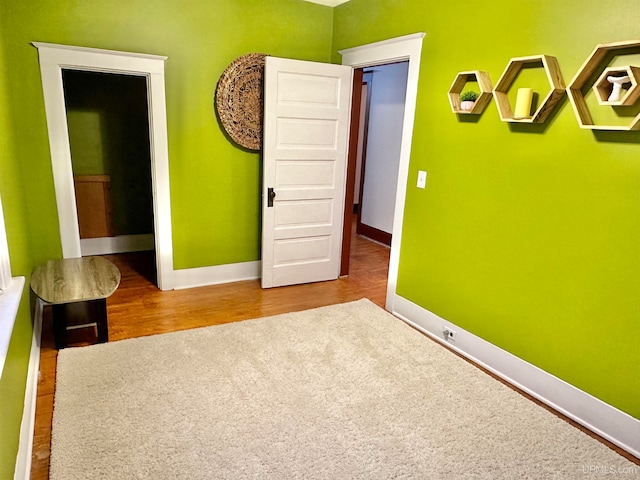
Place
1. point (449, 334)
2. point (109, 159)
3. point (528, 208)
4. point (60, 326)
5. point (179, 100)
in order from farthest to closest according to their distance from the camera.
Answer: point (109, 159) → point (179, 100) → point (449, 334) → point (60, 326) → point (528, 208)

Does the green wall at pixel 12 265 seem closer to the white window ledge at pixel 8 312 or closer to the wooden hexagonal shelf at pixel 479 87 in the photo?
the white window ledge at pixel 8 312

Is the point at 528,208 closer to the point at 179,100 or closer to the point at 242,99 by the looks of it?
the point at 242,99

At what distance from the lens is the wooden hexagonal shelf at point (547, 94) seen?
2.11 metres

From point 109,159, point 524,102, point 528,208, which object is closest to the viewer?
point 524,102

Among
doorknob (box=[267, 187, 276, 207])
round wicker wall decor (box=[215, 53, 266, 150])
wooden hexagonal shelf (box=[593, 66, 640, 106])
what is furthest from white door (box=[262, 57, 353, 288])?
wooden hexagonal shelf (box=[593, 66, 640, 106])

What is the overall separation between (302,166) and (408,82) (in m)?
1.15

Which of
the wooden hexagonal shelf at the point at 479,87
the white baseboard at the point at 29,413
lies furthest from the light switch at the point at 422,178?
the white baseboard at the point at 29,413

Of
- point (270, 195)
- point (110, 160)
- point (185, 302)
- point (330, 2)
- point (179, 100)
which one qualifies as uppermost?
point (330, 2)

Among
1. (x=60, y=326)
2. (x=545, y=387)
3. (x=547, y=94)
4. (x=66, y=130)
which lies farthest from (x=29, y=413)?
(x=547, y=94)

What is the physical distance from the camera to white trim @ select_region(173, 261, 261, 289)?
150 inches

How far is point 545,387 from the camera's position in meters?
2.40

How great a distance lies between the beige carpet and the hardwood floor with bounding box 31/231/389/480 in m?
0.17

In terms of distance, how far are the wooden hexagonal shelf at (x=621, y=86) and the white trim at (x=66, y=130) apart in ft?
9.54

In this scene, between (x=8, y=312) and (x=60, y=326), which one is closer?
(x=8, y=312)
